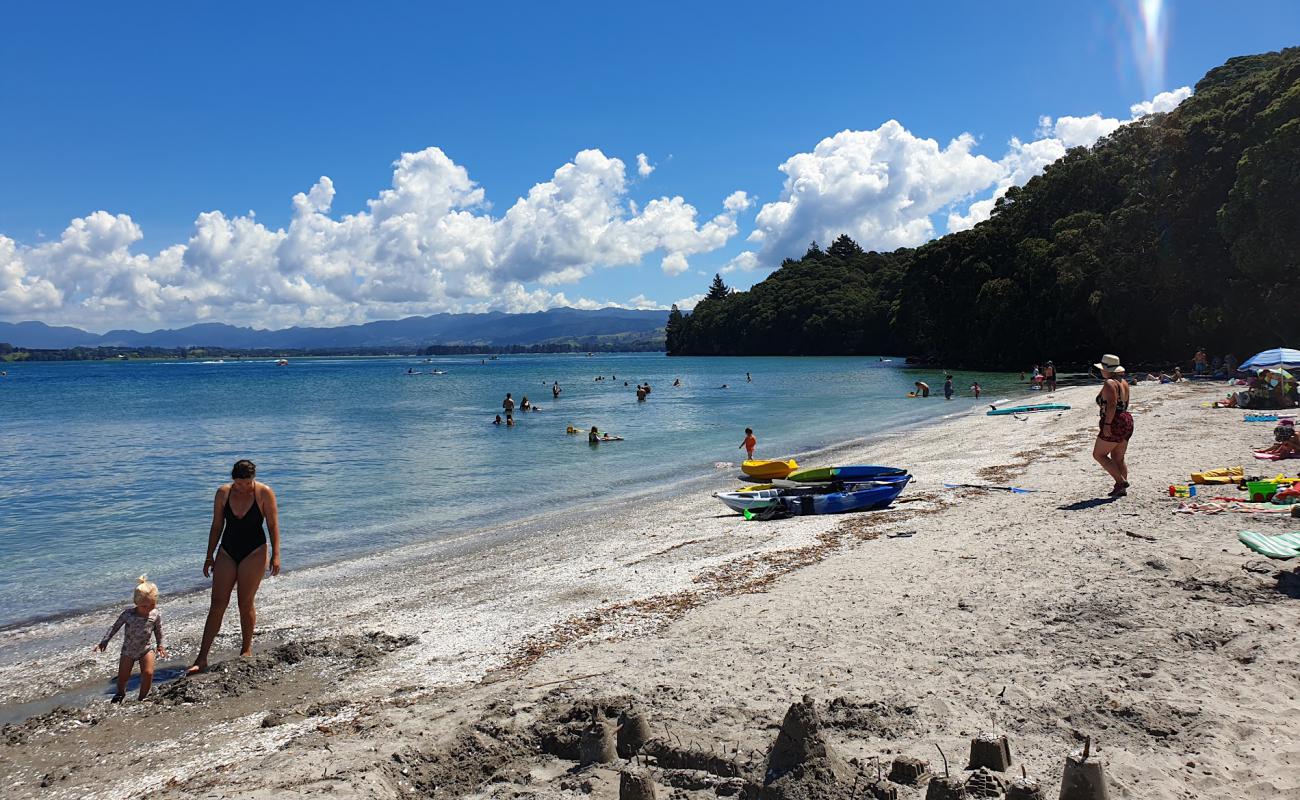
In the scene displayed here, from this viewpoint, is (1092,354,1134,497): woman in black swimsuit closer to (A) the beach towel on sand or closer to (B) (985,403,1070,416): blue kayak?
(A) the beach towel on sand

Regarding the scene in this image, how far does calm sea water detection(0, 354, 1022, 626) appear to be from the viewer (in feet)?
46.8

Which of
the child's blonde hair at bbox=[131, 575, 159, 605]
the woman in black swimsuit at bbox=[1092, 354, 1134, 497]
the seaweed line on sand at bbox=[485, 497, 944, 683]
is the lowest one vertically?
the seaweed line on sand at bbox=[485, 497, 944, 683]

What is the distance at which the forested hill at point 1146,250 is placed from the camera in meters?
33.6

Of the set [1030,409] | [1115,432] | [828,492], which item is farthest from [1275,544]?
[1030,409]

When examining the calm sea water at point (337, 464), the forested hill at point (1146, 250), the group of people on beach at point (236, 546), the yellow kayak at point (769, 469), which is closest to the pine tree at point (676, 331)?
the forested hill at point (1146, 250)

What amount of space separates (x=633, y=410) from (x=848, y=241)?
13882 cm

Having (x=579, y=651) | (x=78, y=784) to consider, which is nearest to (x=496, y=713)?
(x=579, y=651)

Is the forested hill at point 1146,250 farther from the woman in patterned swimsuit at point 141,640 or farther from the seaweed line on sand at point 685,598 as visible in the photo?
the woman in patterned swimsuit at point 141,640

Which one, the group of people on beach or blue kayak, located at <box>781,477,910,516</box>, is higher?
the group of people on beach

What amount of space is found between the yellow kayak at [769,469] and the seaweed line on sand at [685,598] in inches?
216

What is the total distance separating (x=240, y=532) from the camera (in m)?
7.44

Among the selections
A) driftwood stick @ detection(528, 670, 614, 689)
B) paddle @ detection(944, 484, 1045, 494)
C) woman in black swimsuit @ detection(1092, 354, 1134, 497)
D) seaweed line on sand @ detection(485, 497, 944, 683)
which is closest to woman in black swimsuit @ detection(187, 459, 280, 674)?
seaweed line on sand @ detection(485, 497, 944, 683)

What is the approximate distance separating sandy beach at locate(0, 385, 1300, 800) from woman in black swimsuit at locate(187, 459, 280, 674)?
56cm

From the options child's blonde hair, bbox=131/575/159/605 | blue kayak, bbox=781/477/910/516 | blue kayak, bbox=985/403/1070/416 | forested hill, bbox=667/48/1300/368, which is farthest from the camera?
forested hill, bbox=667/48/1300/368
